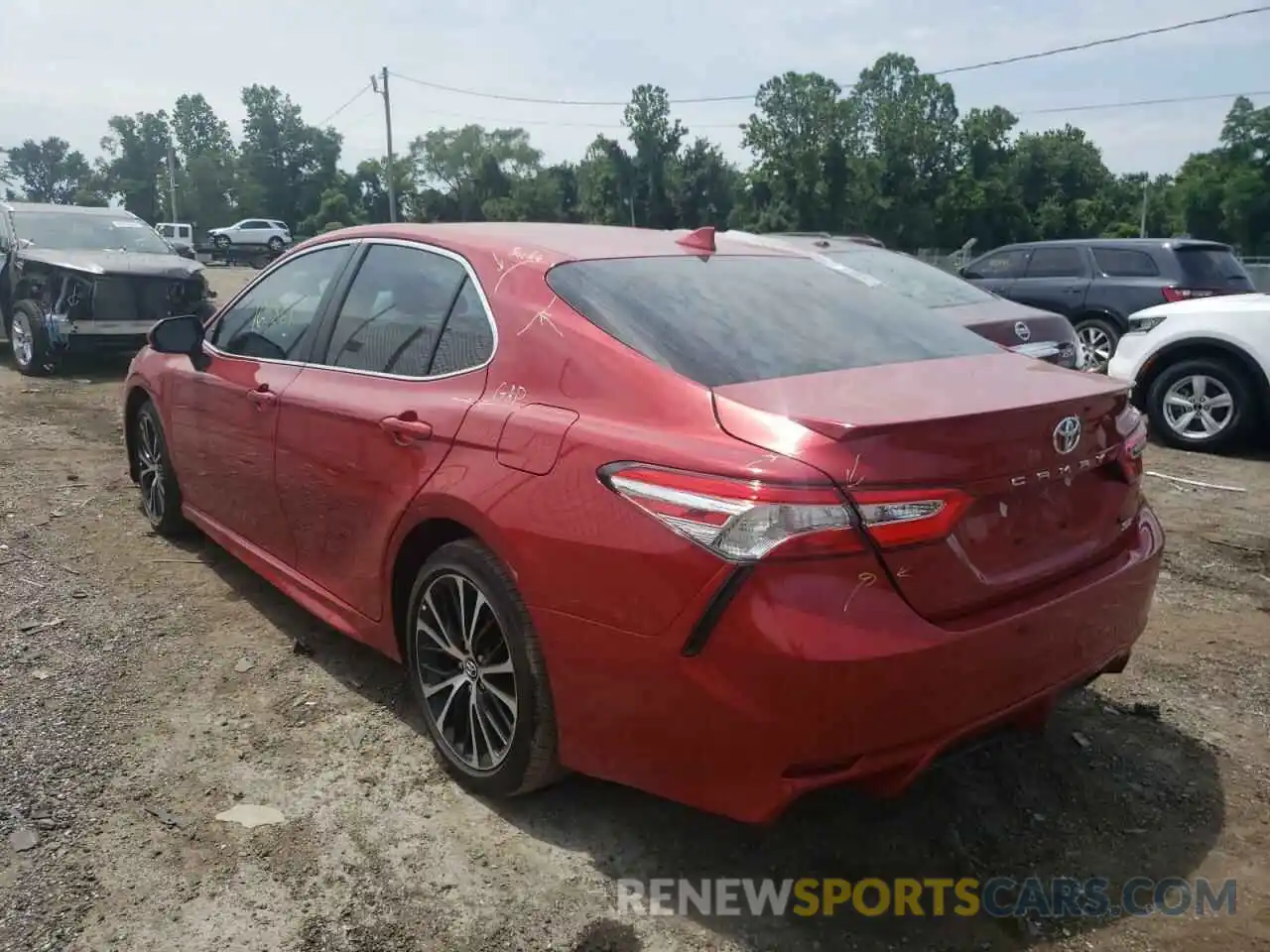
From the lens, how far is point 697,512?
215 centimetres

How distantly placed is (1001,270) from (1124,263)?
169 cm

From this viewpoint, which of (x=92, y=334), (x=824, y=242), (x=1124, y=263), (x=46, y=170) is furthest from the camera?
(x=46, y=170)

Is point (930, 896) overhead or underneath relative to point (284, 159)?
underneath

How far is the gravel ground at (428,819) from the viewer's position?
237 centimetres

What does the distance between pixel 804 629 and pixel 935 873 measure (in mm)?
940

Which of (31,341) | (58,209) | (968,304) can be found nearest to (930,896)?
(968,304)

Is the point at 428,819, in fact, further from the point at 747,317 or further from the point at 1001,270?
the point at 1001,270

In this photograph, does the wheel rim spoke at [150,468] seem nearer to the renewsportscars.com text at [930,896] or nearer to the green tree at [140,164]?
the renewsportscars.com text at [930,896]

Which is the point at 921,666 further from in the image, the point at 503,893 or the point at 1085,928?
the point at 503,893

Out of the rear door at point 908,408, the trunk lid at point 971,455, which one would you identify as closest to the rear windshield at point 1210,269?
the rear door at point 908,408

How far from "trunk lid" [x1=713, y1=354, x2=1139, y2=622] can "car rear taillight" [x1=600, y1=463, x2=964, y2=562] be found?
35 millimetres

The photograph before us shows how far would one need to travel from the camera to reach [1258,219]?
5981cm

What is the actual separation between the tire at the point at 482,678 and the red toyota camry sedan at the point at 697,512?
0.03 feet

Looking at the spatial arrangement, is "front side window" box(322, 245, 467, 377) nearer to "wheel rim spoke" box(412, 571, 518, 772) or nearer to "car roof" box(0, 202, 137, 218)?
"wheel rim spoke" box(412, 571, 518, 772)
